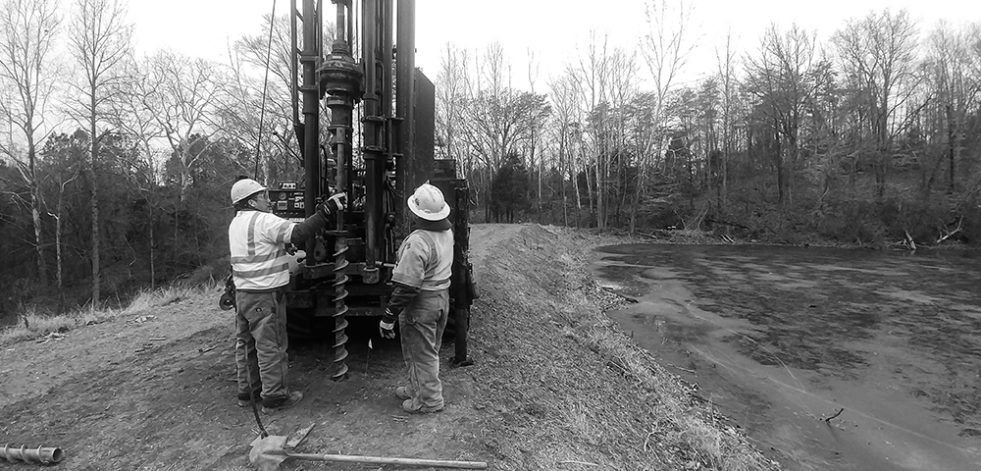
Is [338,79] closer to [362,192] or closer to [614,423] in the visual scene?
[362,192]

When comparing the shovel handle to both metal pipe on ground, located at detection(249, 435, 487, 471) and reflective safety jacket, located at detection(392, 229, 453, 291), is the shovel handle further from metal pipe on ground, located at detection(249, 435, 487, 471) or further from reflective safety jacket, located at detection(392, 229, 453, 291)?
reflective safety jacket, located at detection(392, 229, 453, 291)

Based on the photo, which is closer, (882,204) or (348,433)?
(348,433)

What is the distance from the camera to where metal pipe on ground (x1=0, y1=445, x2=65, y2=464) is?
3496mm

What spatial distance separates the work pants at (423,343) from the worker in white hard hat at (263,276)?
1062 mm

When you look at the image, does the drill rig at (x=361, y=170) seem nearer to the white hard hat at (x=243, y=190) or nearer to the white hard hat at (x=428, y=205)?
the white hard hat at (x=243, y=190)

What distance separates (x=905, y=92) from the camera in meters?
39.7

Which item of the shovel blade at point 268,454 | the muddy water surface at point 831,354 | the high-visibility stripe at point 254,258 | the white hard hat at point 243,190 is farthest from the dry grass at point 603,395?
the white hard hat at point 243,190

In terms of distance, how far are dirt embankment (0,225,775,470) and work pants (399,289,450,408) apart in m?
0.18

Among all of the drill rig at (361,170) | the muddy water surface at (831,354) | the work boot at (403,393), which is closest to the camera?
Answer: the work boot at (403,393)

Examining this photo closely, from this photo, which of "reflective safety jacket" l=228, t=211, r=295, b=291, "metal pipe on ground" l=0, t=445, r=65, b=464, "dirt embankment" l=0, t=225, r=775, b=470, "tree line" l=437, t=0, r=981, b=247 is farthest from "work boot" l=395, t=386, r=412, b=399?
"tree line" l=437, t=0, r=981, b=247

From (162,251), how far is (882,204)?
46340mm

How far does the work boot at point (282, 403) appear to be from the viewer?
416 cm

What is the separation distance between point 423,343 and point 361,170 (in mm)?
2204

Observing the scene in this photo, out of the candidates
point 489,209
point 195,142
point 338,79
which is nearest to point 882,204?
point 489,209
